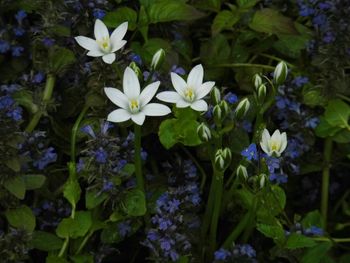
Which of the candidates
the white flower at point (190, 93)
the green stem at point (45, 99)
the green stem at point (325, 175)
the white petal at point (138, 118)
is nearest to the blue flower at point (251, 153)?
the white flower at point (190, 93)

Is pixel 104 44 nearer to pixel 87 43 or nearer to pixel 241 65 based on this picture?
pixel 87 43

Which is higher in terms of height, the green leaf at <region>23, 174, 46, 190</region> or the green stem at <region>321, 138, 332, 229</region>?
the green stem at <region>321, 138, 332, 229</region>

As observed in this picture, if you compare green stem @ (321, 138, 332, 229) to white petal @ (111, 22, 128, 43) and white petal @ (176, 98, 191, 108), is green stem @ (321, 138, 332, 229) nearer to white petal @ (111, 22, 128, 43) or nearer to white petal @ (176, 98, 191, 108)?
white petal @ (176, 98, 191, 108)

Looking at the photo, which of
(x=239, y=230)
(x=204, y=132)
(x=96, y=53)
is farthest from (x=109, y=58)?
(x=239, y=230)

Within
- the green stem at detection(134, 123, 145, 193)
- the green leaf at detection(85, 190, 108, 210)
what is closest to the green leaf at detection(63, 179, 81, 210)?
the green leaf at detection(85, 190, 108, 210)

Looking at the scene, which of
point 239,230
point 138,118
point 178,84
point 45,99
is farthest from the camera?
point 45,99

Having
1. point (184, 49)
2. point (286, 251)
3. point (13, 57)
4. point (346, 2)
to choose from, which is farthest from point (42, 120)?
point (346, 2)
